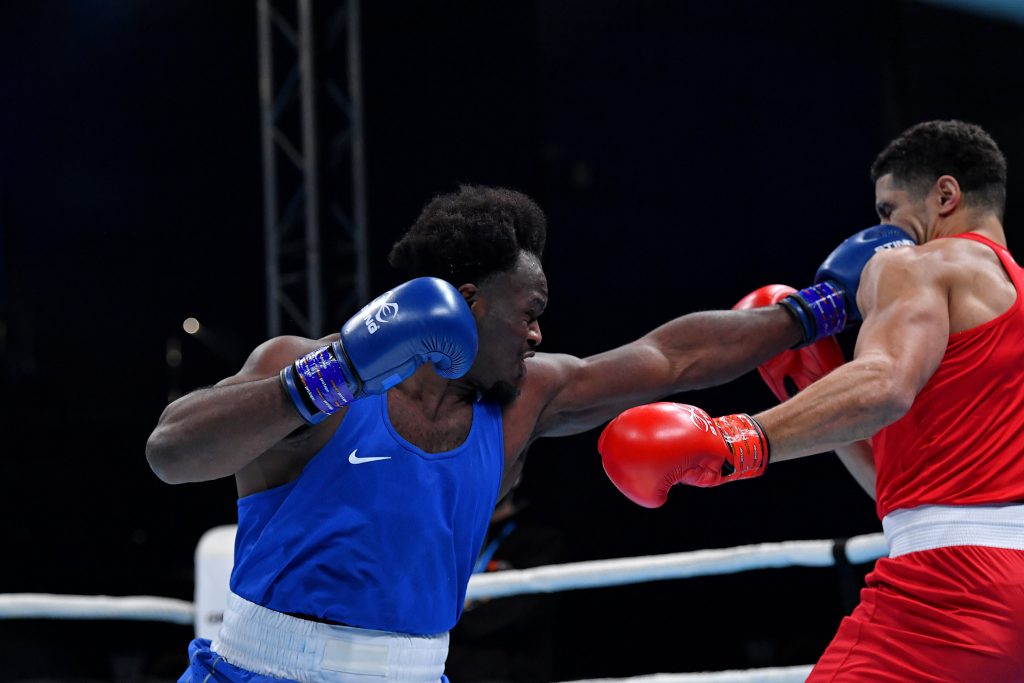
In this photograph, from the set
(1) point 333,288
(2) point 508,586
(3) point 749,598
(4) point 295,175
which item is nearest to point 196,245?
(4) point 295,175

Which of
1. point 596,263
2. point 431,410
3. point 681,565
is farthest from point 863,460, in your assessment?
point 596,263

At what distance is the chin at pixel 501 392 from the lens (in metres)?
2.38

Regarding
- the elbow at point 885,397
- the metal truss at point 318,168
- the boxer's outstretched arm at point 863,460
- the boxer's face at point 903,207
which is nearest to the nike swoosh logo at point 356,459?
the elbow at point 885,397

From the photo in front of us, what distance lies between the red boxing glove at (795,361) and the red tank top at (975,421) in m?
0.43

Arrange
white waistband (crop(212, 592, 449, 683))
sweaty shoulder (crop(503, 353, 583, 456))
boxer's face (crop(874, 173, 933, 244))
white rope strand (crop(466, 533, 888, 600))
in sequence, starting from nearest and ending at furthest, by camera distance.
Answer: white waistband (crop(212, 592, 449, 683)) < sweaty shoulder (crop(503, 353, 583, 456)) < boxer's face (crop(874, 173, 933, 244)) < white rope strand (crop(466, 533, 888, 600))

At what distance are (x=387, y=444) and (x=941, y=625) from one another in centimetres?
114

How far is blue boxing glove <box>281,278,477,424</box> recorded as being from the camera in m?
1.94

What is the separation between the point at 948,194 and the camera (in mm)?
2592

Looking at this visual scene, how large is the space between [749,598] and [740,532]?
0.37m

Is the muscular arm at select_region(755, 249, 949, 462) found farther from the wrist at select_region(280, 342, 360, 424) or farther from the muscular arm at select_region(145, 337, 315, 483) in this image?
the muscular arm at select_region(145, 337, 315, 483)

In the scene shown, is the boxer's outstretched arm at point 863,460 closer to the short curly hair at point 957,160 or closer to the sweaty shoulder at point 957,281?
the sweaty shoulder at point 957,281

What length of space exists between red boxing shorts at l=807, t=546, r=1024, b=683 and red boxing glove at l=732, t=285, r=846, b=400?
63 cm

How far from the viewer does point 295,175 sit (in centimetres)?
750

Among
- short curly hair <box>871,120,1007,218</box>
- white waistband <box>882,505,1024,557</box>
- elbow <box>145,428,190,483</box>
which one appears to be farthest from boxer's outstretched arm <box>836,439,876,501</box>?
elbow <box>145,428,190,483</box>
